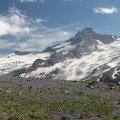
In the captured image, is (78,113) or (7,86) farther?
(7,86)

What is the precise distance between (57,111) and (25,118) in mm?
5044

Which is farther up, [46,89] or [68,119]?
[46,89]

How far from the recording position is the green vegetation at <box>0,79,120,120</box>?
90.2 ft

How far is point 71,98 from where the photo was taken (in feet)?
118

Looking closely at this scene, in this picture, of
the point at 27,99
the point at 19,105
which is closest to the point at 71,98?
the point at 27,99

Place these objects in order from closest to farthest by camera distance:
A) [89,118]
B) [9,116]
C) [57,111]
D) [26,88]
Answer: [9,116] → [89,118] → [57,111] → [26,88]

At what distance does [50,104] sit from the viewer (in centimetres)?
3203

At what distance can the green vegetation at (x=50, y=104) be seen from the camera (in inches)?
1082

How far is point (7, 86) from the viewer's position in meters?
41.3

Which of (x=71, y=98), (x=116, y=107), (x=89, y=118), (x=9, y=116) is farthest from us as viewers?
(x=71, y=98)

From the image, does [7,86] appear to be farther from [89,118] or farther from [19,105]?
[89,118]

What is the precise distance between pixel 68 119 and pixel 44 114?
7.22 ft

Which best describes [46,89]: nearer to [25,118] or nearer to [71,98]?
[71,98]

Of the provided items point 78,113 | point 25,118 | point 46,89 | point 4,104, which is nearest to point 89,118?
point 78,113
